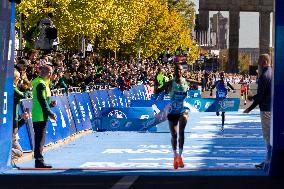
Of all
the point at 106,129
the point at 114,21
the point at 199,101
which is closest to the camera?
the point at 106,129

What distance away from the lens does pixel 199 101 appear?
43.6 m

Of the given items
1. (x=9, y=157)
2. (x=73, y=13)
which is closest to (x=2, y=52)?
(x=9, y=157)

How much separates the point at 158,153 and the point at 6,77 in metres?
7.46

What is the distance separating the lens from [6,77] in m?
18.7

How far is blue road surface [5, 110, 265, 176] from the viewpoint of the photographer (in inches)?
762

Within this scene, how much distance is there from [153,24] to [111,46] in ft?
77.1

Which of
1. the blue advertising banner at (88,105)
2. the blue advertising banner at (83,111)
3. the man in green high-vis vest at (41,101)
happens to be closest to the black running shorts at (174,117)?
the man in green high-vis vest at (41,101)

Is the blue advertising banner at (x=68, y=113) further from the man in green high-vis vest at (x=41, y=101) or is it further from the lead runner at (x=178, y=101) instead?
the man in green high-vis vest at (x=41, y=101)

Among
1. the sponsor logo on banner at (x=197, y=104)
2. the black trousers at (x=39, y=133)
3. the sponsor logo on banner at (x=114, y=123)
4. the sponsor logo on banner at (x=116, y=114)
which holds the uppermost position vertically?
the black trousers at (x=39, y=133)
